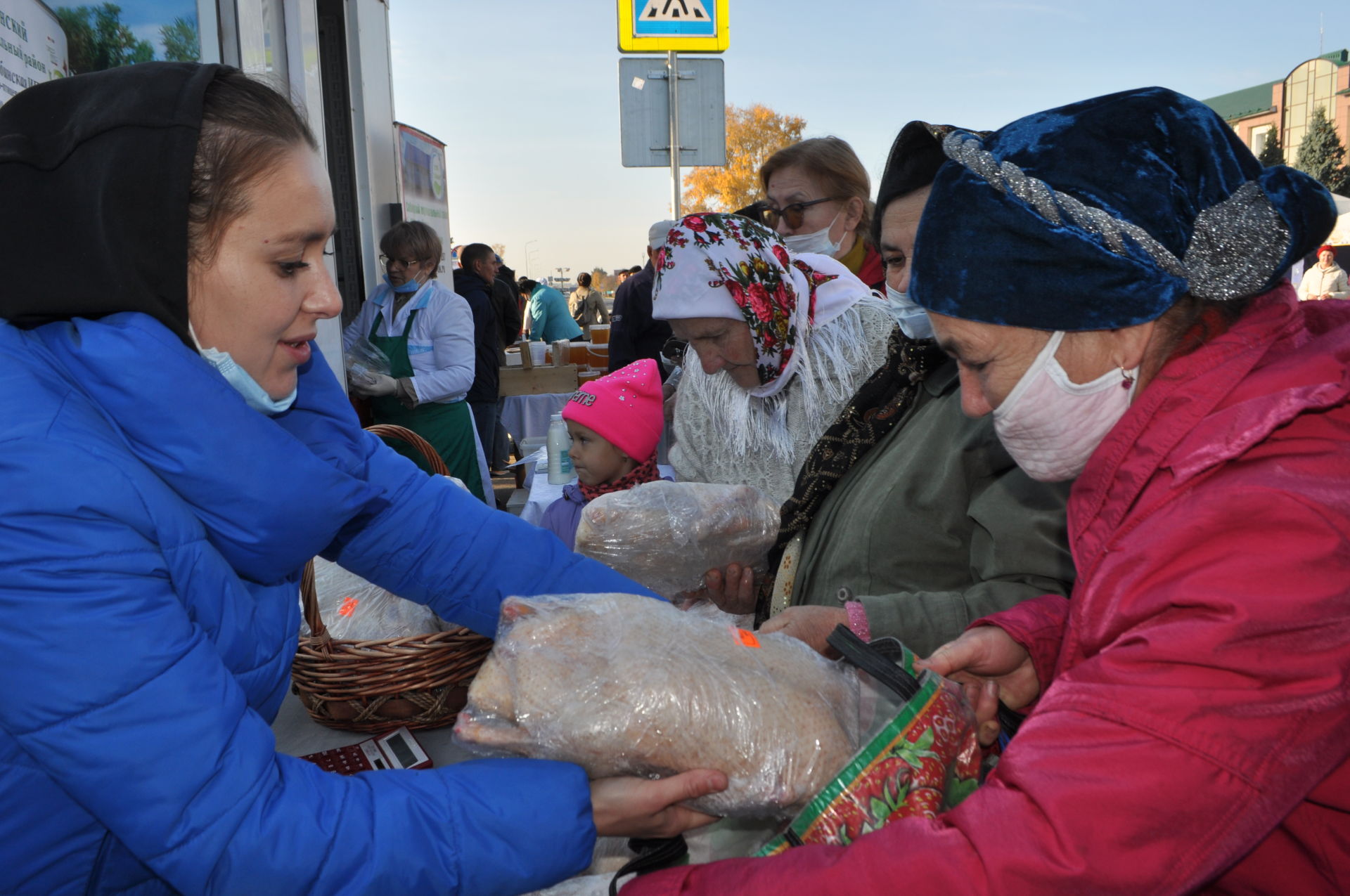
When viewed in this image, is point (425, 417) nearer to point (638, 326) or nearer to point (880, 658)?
point (638, 326)

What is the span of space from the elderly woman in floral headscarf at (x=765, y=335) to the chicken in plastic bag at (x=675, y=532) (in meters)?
0.41

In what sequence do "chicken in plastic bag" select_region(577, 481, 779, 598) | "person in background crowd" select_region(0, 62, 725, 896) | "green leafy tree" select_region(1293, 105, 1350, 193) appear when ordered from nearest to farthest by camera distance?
"person in background crowd" select_region(0, 62, 725, 896)
"chicken in plastic bag" select_region(577, 481, 779, 598)
"green leafy tree" select_region(1293, 105, 1350, 193)

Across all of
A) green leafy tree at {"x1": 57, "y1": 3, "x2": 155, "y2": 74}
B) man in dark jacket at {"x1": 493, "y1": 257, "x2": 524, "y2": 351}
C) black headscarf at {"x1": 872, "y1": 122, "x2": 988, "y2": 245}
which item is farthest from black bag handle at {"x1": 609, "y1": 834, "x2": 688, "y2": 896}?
man in dark jacket at {"x1": 493, "y1": 257, "x2": 524, "y2": 351}

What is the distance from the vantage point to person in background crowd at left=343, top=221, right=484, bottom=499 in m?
5.16

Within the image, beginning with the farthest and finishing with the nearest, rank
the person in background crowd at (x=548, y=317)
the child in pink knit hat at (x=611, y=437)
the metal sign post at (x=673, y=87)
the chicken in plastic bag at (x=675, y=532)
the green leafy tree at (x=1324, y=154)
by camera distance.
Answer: the green leafy tree at (x=1324, y=154) < the person in background crowd at (x=548, y=317) < the metal sign post at (x=673, y=87) < the child in pink knit hat at (x=611, y=437) < the chicken in plastic bag at (x=675, y=532)

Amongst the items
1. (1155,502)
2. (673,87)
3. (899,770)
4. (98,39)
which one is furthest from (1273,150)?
(899,770)

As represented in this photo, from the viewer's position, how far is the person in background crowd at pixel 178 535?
35.0 inches

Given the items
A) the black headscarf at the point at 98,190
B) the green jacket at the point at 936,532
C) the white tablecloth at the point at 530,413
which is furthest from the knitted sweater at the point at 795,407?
the white tablecloth at the point at 530,413

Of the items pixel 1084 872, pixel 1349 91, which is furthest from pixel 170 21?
pixel 1349 91

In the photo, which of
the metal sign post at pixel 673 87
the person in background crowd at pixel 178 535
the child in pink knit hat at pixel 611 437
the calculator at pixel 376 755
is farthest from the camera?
the metal sign post at pixel 673 87

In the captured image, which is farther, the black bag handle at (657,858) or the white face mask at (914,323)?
the white face mask at (914,323)

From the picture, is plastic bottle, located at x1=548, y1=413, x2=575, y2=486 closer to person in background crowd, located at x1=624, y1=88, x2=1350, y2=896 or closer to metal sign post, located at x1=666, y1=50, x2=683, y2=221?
metal sign post, located at x1=666, y1=50, x2=683, y2=221

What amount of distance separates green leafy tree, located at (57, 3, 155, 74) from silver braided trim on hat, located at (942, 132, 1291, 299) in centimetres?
291

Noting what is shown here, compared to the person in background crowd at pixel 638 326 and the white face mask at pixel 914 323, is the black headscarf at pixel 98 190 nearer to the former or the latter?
the white face mask at pixel 914 323
